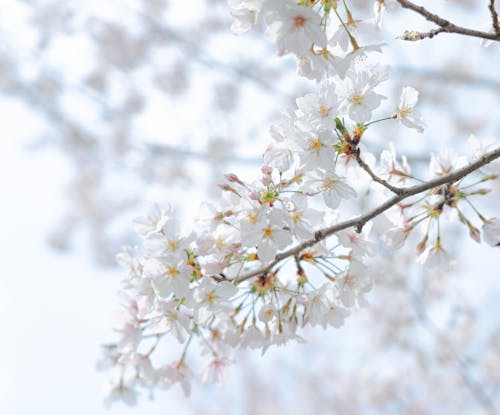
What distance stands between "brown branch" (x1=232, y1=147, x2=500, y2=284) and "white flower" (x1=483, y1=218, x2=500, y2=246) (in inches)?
11.5

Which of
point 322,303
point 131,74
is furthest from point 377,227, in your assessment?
point 131,74

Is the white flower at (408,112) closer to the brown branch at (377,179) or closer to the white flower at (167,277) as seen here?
the brown branch at (377,179)

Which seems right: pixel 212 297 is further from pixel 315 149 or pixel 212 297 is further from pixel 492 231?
pixel 492 231

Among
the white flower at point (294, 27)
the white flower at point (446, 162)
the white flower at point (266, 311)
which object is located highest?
the white flower at point (446, 162)

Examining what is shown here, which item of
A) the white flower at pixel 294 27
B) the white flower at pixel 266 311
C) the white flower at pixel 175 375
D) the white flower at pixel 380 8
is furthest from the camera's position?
the white flower at pixel 175 375

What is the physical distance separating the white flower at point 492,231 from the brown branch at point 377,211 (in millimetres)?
292

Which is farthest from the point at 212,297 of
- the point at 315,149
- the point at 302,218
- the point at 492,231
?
the point at 492,231

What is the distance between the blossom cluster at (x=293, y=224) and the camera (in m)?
0.99

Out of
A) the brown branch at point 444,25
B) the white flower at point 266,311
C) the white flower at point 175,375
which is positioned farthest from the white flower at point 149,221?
the brown branch at point 444,25

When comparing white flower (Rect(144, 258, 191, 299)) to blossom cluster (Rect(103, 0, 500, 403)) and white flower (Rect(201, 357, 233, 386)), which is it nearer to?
blossom cluster (Rect(103, 0, 500, 403))

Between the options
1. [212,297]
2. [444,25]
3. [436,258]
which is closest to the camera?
[444,25]

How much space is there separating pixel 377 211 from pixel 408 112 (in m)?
0.26

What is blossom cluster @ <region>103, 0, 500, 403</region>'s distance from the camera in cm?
99

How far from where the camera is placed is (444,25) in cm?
98
